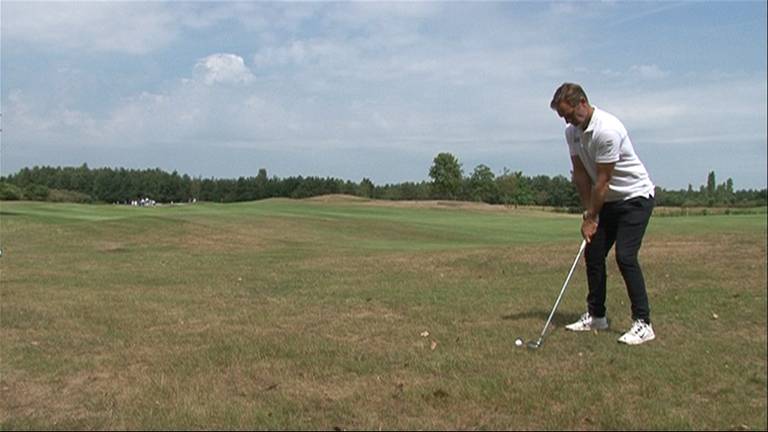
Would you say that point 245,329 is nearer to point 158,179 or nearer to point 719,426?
point 719,426

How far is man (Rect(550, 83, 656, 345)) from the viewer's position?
675 cm

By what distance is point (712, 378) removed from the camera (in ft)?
17.6

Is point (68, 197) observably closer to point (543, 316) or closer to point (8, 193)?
point (8, 193)

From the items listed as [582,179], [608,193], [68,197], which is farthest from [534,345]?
[68,197]


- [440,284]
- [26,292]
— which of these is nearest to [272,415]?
[440,284]

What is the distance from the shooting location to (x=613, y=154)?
674 cm

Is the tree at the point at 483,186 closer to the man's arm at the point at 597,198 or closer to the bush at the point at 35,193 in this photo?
the bush at the point at 35,193

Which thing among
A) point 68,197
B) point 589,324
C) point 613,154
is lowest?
point 589,324

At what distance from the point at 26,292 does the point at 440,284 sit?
6901mm

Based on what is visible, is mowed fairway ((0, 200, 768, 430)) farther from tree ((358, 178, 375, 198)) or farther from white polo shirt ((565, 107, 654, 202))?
tree ((358, 178, 375, 198))

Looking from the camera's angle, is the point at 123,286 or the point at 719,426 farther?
the point at 123,286

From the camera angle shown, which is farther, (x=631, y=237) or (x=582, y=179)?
(x=582, y=179)

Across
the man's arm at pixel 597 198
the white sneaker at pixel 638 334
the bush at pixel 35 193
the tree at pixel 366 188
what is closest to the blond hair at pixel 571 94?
the man's arm at pixel 597 198

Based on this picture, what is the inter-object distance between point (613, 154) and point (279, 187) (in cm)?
11192
